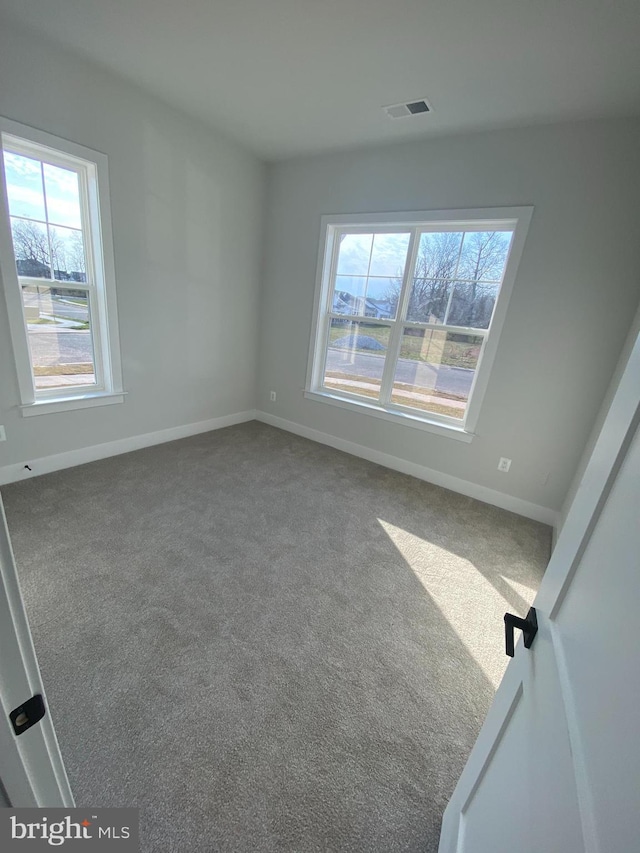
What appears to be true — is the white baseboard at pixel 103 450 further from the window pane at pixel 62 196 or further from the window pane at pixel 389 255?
the window pane at pixel 389 255

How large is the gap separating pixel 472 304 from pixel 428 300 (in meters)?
0.37

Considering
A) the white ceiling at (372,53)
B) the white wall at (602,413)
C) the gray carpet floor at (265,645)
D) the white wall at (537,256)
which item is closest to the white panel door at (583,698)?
the gray carpet floor at (265,645)

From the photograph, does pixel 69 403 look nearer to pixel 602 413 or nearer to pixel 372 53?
pixel 372 53

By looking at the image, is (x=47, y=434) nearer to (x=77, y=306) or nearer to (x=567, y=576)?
(x=77, y=306)

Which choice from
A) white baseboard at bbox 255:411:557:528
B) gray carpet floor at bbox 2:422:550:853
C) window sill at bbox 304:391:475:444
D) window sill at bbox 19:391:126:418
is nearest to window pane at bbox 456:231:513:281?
window sill at bbox 304:391:475:444

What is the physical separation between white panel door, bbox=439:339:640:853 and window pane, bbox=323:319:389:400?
284cm

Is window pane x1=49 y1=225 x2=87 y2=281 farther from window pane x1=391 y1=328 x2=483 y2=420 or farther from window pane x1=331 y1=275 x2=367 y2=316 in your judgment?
window pane x1=391 y1=328 x2=483 y2=420

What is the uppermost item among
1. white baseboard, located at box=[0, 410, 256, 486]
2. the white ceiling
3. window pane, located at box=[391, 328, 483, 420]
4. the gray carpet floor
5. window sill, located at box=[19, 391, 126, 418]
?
the white ceiling

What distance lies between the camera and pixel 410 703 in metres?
1.40

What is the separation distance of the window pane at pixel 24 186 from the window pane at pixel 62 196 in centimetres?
5

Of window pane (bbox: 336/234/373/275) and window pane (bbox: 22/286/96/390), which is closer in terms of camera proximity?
window pane (bbox: 22/286/96/390)

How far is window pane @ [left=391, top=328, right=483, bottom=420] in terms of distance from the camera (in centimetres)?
296

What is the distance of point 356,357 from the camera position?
11.8 feet

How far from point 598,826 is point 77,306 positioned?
347 centimetres
